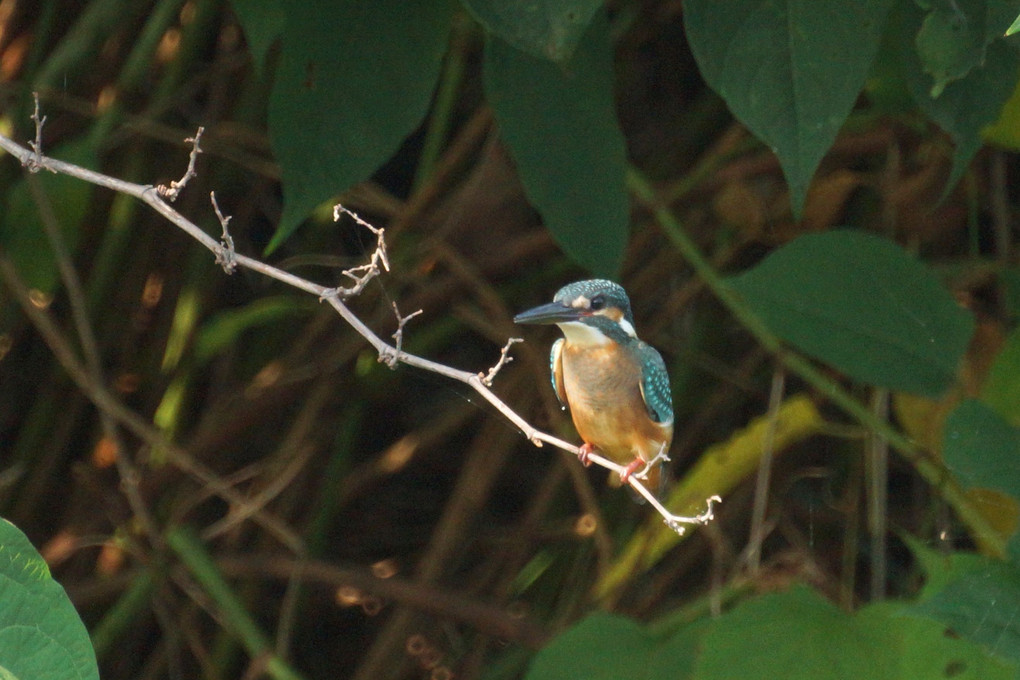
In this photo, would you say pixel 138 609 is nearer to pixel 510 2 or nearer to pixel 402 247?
pixel 402 247

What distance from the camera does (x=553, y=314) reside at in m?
1.58

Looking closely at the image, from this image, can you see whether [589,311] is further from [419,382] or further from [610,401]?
[419,382]

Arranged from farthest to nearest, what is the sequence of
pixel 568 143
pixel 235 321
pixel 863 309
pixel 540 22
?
pixel 235 321
pixel 863 309
pixel 568 143
pixel 540 22

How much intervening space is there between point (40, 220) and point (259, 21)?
1.08 metres

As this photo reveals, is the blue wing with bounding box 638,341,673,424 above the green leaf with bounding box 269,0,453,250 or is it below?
below

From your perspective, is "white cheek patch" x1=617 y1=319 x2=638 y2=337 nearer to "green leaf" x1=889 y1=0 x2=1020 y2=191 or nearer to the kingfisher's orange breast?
the kingfisher's orange breast

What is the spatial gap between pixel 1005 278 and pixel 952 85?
93 cm

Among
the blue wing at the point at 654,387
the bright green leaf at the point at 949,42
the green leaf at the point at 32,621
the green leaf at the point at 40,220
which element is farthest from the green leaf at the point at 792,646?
the green leaf at the point at 40,220

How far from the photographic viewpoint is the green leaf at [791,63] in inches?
62.1

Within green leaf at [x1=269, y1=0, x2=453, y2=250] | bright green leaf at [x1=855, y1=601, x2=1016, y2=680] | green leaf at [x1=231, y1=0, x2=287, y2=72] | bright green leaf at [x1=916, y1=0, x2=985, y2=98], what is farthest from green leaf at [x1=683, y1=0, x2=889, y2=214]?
bright green leaf at [x1=855, y1=601, x2=1016, y2=680]

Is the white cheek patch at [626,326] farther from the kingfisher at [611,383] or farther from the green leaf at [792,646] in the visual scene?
the green leaf at [792,646]

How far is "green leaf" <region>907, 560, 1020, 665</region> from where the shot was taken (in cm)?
149

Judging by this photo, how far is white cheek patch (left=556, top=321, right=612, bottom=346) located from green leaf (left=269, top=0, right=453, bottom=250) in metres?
0.37

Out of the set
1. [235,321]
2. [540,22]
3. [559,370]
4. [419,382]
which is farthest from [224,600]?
[540,22]
